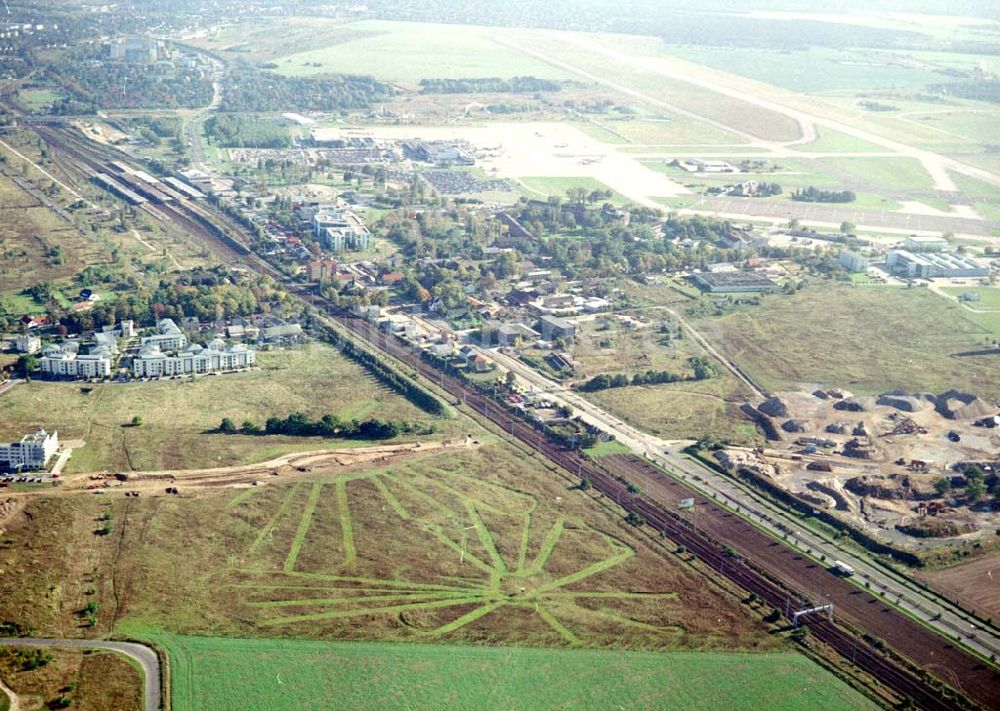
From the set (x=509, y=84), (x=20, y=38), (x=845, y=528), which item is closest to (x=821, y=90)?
(x=509, y=84)

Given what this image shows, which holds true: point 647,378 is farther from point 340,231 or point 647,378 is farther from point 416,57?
point 416,57

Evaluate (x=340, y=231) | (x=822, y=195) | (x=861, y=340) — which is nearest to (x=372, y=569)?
(x=861, y=340)

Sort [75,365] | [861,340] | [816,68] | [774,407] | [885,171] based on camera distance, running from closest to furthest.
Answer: [774,407]
[75,365]
[861,340]
[885,171]
[816,68]

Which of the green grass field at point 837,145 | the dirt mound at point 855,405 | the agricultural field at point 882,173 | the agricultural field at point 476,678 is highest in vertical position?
the green grass field at point 837,145

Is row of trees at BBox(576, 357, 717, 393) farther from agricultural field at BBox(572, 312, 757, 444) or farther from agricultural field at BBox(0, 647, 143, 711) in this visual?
agricultural field at BBox(0, 647, 143, 711)

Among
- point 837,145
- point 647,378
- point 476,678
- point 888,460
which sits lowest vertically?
point 476,678

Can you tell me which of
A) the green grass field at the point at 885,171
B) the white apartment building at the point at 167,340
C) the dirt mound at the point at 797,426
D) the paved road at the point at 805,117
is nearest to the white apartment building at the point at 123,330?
the white apartment building at the point at 167,340

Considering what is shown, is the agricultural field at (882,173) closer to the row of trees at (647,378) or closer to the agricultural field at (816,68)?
the agricultural field at (816,68)
